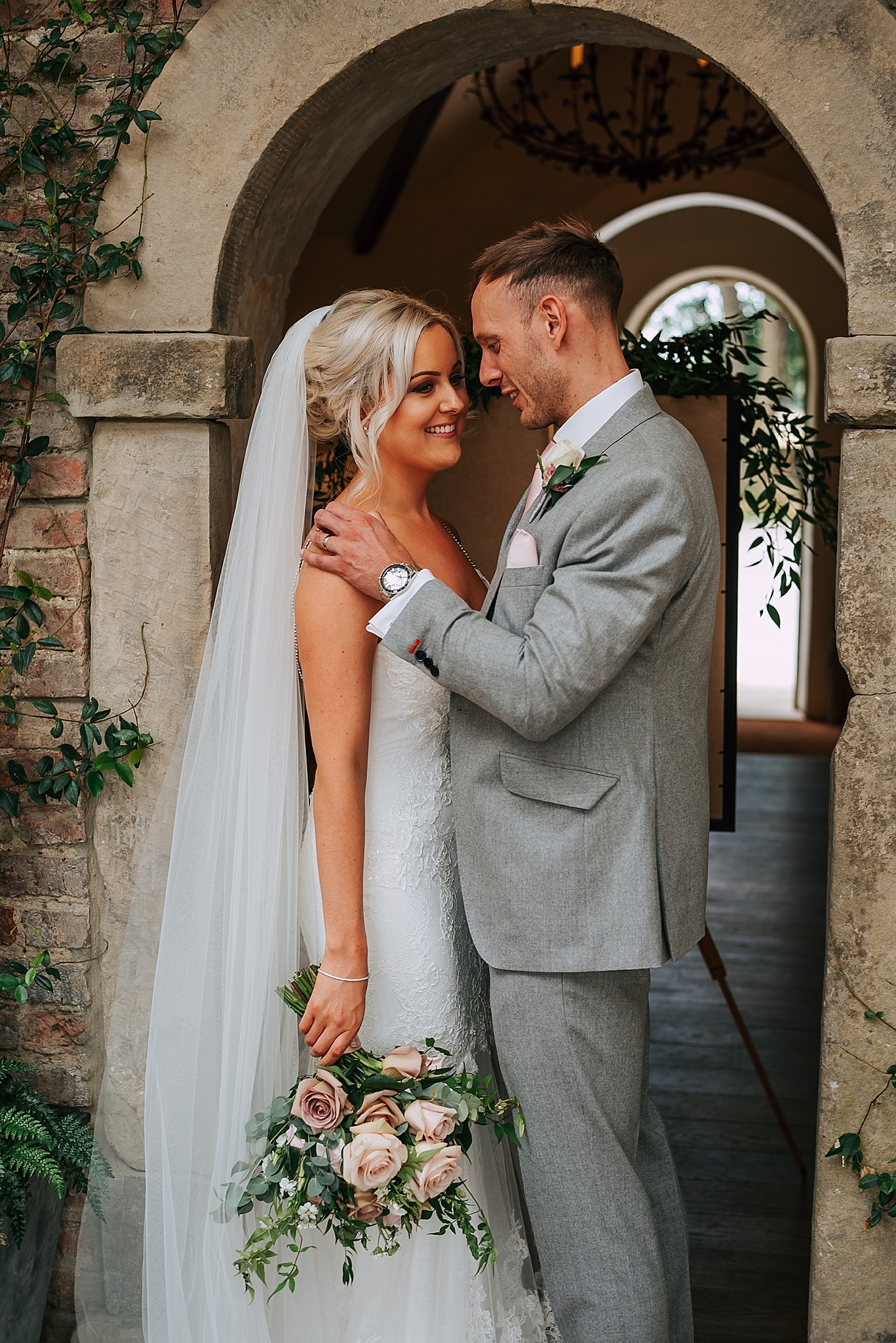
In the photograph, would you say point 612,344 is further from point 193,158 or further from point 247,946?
point 247,946

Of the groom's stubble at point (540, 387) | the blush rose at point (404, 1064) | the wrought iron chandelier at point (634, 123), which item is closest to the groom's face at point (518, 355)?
the groom's stubble at point (540, 387)

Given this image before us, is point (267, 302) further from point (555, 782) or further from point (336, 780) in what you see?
point (555, 782)

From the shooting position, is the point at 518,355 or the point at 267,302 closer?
the point at 518,355

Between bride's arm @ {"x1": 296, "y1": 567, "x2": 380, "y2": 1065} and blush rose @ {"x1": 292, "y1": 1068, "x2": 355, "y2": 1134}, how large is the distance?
3.2 inches

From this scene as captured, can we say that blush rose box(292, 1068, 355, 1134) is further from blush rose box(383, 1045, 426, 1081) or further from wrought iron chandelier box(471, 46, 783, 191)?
wrought iron chandelier box(471, 46, 783, 191)

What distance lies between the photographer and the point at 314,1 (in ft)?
6.73

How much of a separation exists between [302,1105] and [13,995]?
0.79 meters

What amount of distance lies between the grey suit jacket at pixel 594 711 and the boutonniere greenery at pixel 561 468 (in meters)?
0.02

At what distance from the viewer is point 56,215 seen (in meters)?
2.15

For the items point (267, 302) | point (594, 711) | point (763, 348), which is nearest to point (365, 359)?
point (267, 302)

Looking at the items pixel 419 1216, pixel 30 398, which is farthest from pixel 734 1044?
pixel 30 398

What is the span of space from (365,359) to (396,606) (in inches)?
18.8

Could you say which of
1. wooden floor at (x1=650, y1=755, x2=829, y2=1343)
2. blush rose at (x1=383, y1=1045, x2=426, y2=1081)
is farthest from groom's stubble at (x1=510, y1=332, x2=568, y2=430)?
wooden floor at (x1=650, y1=755, x2=829, y2=1343)

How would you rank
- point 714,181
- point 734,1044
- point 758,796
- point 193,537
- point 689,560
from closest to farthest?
point 689,560 < point 193,537 < point 734,1044 < point 758,796 < point 714,181
